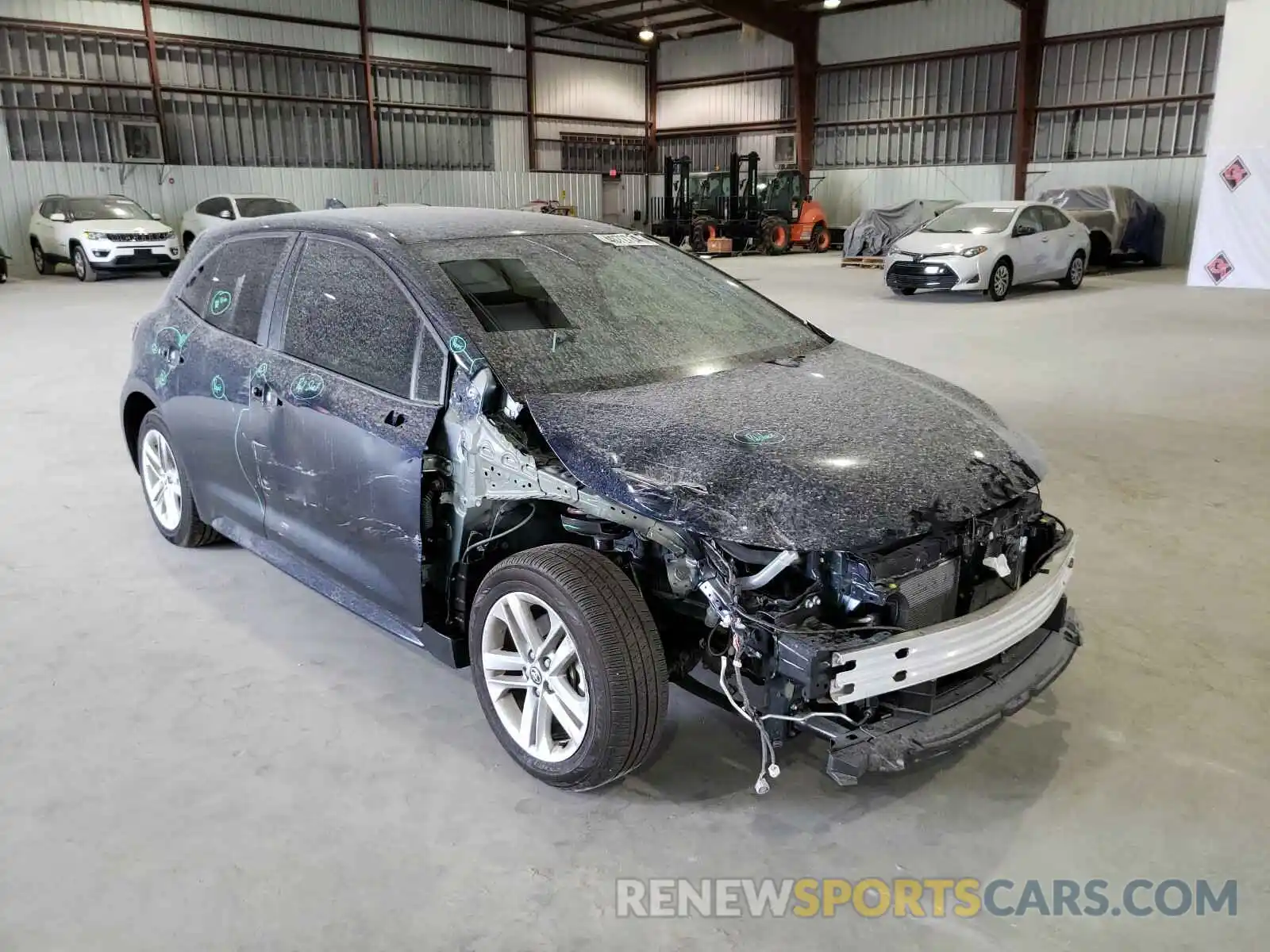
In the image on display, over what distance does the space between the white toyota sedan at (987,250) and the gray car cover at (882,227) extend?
5.33 metres

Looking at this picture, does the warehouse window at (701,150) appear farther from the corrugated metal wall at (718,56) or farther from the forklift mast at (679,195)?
the forklift mast at (679,195)

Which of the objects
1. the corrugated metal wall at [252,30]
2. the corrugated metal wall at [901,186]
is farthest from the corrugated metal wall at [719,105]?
the corrugated metal wall at [252,30]

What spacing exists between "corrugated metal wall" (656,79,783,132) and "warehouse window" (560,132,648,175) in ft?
3.75

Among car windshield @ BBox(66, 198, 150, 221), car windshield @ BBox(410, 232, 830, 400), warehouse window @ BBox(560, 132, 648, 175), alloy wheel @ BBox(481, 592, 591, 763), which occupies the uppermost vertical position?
warehouse window @ BBox(560, 132, 648, 175)

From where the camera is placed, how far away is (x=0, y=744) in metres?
2.75

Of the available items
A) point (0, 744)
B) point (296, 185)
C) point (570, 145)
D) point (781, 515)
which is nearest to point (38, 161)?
point (296, 185)

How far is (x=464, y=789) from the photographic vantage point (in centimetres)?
255

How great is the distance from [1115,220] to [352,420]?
18.3 meters

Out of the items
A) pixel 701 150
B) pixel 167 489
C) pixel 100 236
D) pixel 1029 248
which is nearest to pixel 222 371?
pixel 167 489

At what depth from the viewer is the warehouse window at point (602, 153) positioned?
28.2m

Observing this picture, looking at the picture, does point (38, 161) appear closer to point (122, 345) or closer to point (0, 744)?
point (122, 345)

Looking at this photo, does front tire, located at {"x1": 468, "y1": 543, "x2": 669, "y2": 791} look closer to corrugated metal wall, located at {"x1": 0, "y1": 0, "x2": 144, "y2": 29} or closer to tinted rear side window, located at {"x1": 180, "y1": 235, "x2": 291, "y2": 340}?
tinted rear side window, located at {"x1": 180, "y1": 235, "x2": 291, "y2": 340}

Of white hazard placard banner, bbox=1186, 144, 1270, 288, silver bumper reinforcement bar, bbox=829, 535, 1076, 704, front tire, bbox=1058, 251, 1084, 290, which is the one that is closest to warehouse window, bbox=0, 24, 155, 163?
front tire, bbox=1058, 251, 1084, 290

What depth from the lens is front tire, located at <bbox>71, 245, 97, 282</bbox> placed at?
16.5 meters
